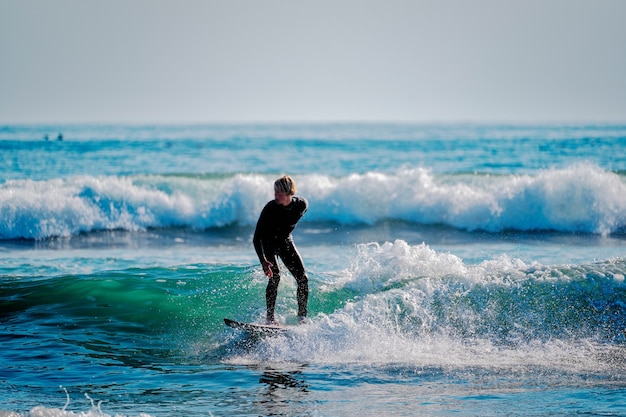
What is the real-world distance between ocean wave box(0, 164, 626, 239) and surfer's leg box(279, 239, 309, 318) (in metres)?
11.3

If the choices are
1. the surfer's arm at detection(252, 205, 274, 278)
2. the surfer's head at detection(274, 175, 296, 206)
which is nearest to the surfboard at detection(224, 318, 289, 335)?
the surfer's arm at detection(252, 205, 274, 278)

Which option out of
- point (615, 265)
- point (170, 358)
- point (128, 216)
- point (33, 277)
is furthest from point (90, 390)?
point (128, 216)

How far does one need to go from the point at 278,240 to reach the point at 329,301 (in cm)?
237

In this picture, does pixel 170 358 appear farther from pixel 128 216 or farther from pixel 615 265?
pixel 128 216

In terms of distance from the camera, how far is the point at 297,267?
→ 30.4 feet

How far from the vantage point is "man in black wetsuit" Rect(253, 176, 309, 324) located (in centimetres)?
867

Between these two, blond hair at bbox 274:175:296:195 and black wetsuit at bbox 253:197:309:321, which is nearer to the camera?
blond hair at bbox 274:175:296:195

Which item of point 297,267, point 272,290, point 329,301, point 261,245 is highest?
point 261,245

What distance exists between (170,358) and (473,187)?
1553 cm

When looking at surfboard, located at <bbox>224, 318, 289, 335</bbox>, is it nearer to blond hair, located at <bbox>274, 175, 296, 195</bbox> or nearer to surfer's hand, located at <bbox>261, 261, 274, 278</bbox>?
surfer's hand, located at <bbox>261, 261, 274, 278</bbox>

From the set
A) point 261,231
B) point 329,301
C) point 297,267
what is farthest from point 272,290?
point 329,301

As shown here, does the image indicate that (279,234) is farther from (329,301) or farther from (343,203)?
(343,203)

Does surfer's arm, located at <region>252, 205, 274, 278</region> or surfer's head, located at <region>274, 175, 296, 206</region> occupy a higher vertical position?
surfer's head, located at <region>274, 175, 296, 206</region>

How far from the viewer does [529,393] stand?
23.6ft
